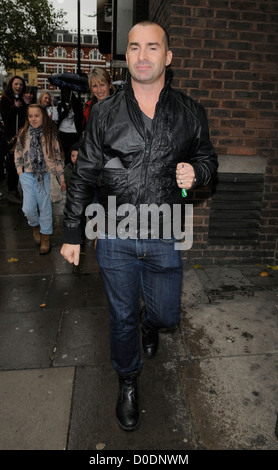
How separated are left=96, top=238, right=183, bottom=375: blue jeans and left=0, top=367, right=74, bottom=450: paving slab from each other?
1.67 ft

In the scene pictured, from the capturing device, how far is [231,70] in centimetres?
450

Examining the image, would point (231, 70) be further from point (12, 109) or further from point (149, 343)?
point (12, 109)

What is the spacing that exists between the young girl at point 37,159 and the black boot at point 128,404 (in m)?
3.33

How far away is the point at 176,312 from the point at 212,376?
0.67 meters

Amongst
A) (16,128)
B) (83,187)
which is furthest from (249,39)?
(16,128)

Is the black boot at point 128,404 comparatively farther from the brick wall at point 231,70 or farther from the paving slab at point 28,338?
the brick wall at point 231,70

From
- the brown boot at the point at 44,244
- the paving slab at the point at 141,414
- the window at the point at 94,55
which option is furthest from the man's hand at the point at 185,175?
the window at the point at 94,55

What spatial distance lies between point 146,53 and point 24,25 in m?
25.1

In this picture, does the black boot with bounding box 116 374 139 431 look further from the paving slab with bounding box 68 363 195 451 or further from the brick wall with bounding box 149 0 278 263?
the brick wall with bounding box 149 0 278 263

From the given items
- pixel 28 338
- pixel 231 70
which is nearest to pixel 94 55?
pixel 231 70

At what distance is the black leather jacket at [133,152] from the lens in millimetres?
2225

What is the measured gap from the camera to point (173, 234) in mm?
2475

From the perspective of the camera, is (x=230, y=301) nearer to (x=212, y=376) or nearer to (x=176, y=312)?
(x=212, y=376)

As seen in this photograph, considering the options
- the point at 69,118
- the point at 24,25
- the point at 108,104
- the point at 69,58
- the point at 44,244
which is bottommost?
the point at 44,244
